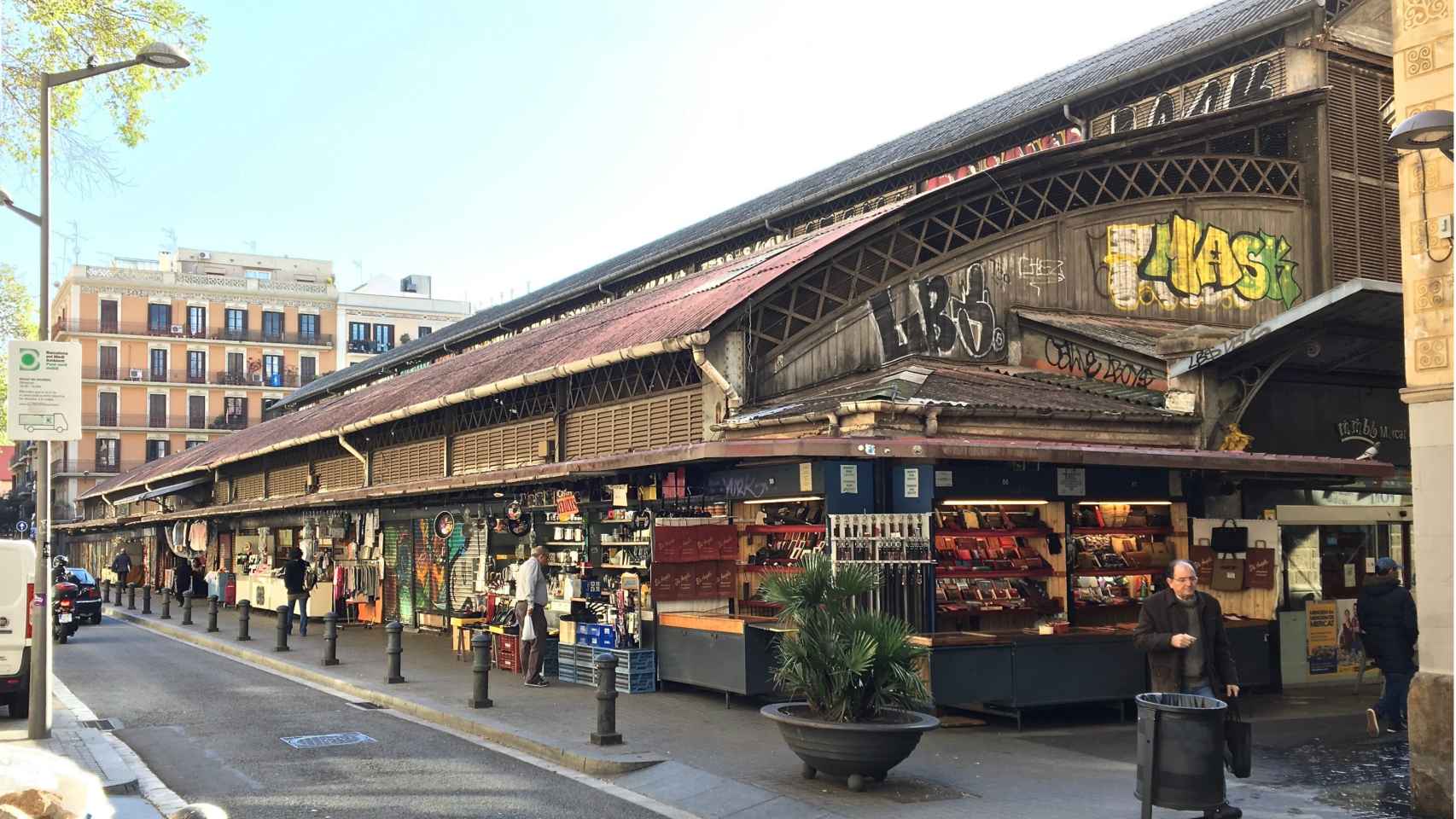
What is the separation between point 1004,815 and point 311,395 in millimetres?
43798

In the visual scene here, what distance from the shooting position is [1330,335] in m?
16.7

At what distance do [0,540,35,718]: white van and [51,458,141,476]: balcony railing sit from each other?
6676cm

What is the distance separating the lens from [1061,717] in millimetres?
13953

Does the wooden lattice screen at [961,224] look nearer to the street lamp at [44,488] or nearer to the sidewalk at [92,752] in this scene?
the street lamp at [44,488]

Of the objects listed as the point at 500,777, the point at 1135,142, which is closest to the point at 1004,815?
the point at 500,777

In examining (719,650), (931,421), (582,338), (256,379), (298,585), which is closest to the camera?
(931,421)

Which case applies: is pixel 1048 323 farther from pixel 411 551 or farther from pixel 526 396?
pixel 411 551

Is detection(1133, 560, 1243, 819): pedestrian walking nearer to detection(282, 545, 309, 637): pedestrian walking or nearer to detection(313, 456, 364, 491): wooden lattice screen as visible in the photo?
detection(282, 545, 309, 637): pedestrian walking

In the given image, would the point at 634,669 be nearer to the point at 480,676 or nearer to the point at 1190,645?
the point at 480,676

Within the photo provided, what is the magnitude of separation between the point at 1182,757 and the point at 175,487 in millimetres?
40724

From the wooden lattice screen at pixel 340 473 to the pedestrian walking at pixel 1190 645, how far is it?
2444 cm

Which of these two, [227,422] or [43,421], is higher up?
[227,422]

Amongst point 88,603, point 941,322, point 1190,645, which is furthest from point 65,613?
point 1190,645

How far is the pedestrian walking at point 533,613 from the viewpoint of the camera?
653 inches
